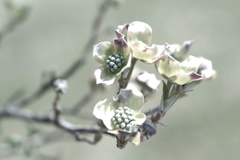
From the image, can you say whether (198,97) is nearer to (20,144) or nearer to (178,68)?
(20,144)

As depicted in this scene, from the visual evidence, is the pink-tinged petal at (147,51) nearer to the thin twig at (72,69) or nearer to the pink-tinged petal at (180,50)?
the pink-tinged petal at (180,50)

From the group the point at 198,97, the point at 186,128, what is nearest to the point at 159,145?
the point at 186,128

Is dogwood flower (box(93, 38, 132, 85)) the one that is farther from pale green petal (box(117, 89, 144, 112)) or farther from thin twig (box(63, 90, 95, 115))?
thin twig (box(63, 90, 95, 115))

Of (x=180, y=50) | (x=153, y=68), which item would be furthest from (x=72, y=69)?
(x=153, y=68)

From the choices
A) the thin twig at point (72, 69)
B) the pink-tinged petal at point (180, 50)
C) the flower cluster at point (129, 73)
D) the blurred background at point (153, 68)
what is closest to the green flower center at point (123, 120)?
the flower cluster at point (129, 73)

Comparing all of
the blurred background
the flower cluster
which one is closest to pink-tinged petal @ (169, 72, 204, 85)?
the flower cluster
